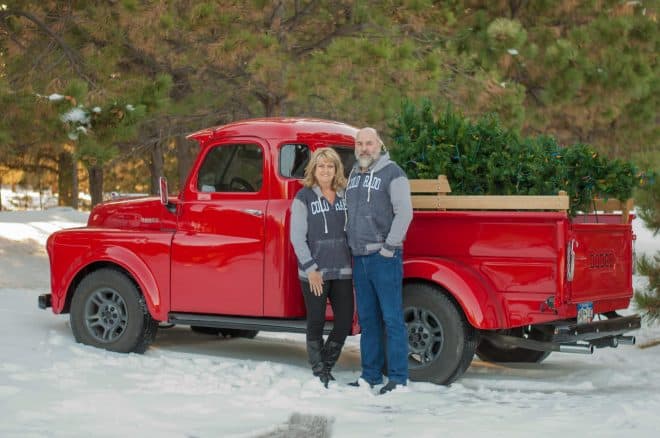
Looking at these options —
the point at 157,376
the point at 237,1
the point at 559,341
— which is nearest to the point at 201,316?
the point at 157,376

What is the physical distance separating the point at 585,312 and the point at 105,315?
4.12 metres

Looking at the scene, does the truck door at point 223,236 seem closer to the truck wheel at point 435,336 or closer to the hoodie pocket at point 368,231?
the hoodie pocket at point 368,231

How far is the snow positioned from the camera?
6246mm

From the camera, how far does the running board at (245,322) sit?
814 centimetres

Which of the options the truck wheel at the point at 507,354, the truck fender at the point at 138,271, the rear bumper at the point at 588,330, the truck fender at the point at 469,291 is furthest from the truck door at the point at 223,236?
the rear bumper at the point at 588,330

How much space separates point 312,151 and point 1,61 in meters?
9.20

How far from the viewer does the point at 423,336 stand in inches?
310

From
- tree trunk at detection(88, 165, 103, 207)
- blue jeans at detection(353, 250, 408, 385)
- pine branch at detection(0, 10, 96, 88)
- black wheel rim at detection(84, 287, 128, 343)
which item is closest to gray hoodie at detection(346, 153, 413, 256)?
blue jeans at detection(353, 250, 408, 385)

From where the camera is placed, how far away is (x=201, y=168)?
8859 millimetres

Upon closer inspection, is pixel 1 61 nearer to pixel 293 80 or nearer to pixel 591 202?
pixel 293 80

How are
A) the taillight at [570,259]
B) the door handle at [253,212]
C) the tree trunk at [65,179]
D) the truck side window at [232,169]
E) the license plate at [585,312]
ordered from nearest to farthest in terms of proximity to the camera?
the taillight at [570,259], the license plate at [585,312], the door handle at [253,212], the truck side window at [232,169], the tree trunk at [65,179]

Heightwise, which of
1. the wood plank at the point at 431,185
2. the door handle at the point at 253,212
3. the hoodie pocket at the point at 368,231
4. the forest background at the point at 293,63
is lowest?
the hoodie pocket at the point at 368,231

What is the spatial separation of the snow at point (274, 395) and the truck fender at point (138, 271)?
1.39 ft

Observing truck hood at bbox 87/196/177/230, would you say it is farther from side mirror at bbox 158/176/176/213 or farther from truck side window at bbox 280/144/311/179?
truck side window at bbox 280/144/311/179
